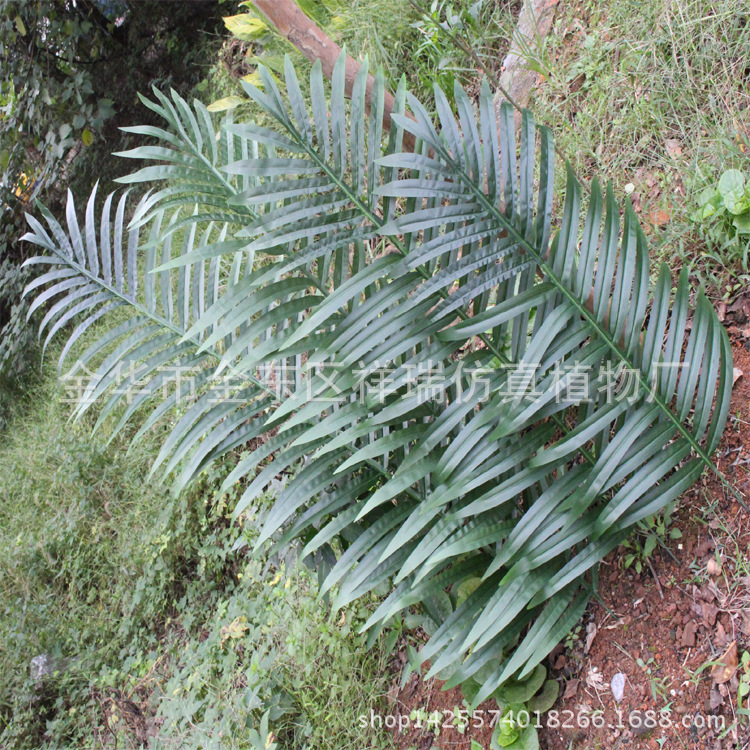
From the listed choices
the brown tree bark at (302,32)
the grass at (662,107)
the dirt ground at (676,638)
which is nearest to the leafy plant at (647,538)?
the dirt ground at (676,638)

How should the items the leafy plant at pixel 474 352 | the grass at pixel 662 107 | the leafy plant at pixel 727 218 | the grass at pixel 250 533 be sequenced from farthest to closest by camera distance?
the grass at pixel 250 533
the grass at pixel 662 107
the leafy plant at pixel 727 218
the leafy plant at pixel 474 352

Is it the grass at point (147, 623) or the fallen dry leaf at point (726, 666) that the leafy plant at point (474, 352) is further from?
the grass at point (147, 623)

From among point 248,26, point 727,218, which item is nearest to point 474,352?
point 727,218

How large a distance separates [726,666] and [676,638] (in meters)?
0.12

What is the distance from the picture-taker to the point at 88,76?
433 cm

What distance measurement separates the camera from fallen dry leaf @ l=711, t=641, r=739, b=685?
4.58 ft

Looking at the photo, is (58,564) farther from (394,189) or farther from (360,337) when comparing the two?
(394,189)

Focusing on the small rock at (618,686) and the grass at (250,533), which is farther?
the grass at (250,533)

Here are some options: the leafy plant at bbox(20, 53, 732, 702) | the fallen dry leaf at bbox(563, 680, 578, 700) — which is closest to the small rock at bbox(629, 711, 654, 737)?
the fallen dry leaf at bbox(563, 680, 578, 700)

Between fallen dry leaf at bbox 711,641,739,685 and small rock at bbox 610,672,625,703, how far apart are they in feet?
0.64

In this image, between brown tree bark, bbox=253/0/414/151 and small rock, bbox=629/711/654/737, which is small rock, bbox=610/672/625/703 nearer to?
small rock, bbox=629/711/654/737

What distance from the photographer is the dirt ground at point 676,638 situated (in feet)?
4.65

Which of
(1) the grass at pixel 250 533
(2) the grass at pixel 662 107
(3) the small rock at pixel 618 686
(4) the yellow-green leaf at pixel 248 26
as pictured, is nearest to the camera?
(3) the small rock at pixel 618 686

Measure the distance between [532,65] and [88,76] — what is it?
3.10 metres
